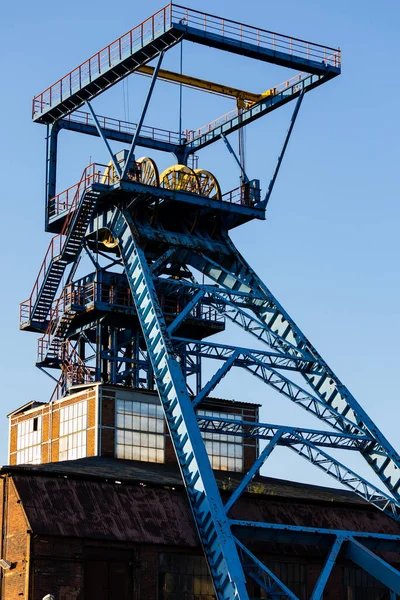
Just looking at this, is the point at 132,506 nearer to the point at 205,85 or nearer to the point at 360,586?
Result: the point at 360,586

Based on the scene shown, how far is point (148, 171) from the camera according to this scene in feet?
154

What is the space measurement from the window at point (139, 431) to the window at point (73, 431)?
1292 mm

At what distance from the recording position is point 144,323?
138 ft

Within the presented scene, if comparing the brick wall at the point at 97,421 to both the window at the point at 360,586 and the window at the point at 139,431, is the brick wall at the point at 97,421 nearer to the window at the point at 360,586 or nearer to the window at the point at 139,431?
the window at the point at 139,431

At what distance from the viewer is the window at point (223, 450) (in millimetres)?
48844

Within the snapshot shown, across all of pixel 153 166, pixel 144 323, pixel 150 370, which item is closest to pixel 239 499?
pixel 144 323

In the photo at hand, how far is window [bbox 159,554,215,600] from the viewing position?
38156 millimetres

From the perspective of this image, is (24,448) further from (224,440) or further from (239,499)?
(239,499)

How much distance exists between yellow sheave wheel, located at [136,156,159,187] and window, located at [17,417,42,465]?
10.3 metres

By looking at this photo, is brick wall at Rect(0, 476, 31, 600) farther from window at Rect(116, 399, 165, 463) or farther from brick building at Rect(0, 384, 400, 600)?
window at Rect(116, 399, 165, 463)

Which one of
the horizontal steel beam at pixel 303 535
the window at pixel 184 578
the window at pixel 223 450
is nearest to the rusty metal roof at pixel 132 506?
the window at pixel 184 578

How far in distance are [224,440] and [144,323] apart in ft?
29.4

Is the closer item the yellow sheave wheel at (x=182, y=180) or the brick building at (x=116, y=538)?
the brick building at (x=116, y=538)

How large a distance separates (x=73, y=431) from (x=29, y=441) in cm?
364
